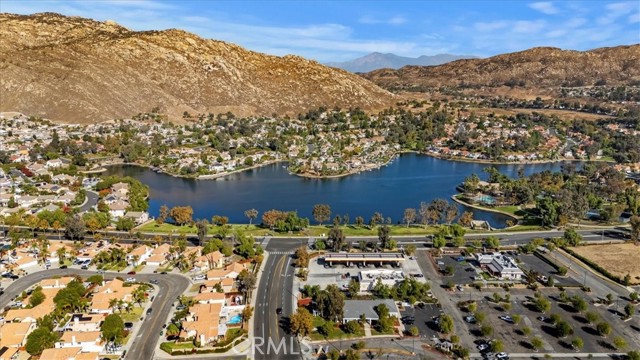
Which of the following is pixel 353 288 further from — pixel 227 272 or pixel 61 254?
pixel 61 254

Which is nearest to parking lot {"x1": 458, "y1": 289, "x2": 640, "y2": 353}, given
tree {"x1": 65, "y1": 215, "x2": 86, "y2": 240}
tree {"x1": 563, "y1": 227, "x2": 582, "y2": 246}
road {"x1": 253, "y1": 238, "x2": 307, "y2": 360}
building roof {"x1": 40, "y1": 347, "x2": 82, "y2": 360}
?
tree {"x1": 563, "y1": 227, "x2": 582, "y2": 246}

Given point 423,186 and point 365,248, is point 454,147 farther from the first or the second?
point 365,248

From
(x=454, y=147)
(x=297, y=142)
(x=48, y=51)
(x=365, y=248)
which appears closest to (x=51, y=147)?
(x=297, y=142)

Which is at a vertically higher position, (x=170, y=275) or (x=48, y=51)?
(x=48, y=51)

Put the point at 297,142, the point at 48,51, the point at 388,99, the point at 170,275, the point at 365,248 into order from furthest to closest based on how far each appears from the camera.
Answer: the point at 388,99, the point at 48,51, the point at 297,142, the point at 365,248, the point at 170,275

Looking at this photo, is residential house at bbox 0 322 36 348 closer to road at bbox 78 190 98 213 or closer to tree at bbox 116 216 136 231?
tree at bbox 116 216 136 231

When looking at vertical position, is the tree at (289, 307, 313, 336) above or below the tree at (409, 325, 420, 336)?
above

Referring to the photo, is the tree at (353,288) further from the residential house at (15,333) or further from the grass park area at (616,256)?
the grass park area at (616,256)
